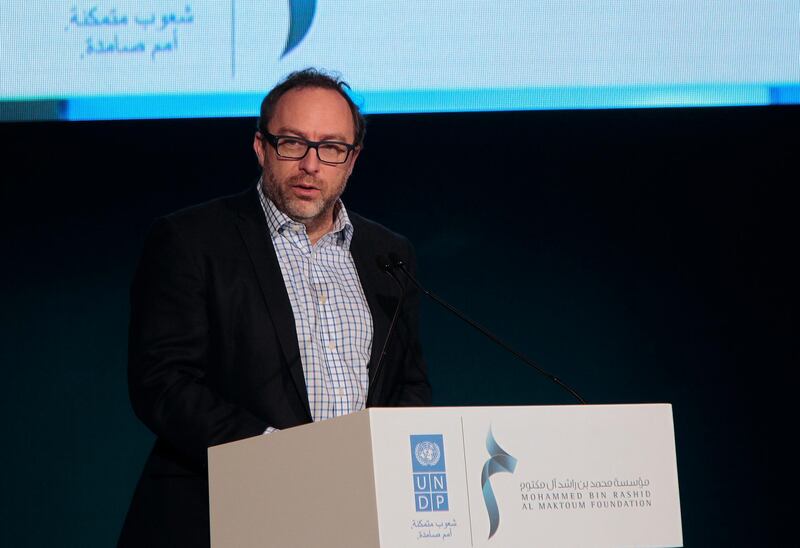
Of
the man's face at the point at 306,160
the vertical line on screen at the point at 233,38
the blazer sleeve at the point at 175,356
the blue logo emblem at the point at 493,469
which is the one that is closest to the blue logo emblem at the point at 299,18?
the vertical line on screen at the point at 233,38

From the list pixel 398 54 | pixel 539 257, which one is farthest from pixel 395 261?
pixel 539 257

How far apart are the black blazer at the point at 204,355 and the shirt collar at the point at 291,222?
0.03 meters

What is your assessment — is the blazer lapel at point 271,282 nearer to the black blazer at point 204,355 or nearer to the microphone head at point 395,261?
the black blazer at point 204,355

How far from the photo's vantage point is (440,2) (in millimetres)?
3336

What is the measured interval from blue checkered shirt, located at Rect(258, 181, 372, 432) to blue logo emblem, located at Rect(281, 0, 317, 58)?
3.71 feet

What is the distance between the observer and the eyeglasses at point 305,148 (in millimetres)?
2213

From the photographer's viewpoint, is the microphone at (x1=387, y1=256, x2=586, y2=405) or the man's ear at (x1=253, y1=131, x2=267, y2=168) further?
the man's ear at (x1=253, y1=131, x2=267, y2=168)

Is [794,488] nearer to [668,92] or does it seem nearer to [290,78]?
[668,92]

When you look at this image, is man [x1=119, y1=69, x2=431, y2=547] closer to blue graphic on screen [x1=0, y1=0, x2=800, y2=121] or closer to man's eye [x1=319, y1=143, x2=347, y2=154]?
man's eye [x1=319, y1=143, x2=347, y2=154]

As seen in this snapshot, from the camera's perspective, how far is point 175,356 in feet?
6.48

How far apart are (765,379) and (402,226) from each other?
136 centimetres

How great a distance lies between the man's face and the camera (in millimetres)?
2223

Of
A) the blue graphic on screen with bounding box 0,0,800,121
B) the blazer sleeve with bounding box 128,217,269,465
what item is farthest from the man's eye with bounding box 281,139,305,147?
the blue graphic on screen with bounding box 0,0,800,121

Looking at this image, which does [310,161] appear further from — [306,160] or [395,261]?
[395,261]
